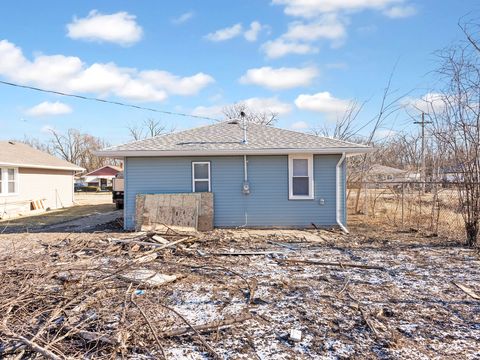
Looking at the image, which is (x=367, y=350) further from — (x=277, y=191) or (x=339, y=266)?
(x=277, y=191)

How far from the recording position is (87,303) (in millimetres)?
4711

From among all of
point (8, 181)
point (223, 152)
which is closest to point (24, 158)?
point (8, 181)

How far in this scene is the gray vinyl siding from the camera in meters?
11.1

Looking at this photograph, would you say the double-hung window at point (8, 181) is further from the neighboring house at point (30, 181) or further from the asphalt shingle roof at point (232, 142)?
the asphalt shingle roof at point (232, 142)

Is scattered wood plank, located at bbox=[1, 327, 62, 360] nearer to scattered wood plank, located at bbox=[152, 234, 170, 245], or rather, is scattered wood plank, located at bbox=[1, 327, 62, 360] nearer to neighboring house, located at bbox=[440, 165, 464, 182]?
scattered wood plank, located at bbox=[152, 234, 170, 245]

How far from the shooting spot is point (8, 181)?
16.8 m

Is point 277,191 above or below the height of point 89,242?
above

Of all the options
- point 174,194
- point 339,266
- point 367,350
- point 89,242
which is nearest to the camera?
point 367,350

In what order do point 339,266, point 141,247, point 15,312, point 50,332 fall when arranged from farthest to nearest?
point 141,247
point 339,266
point 15,312
point 50,332

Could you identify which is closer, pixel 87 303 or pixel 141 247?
pixel 87 303

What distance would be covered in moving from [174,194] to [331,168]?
15.9 ft

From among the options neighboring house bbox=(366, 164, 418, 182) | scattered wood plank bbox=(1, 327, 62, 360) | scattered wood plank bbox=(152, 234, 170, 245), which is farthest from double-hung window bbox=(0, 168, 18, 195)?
neighboring house bbox=(366, 164, 418, 182)

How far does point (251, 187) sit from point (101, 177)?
42.5 m

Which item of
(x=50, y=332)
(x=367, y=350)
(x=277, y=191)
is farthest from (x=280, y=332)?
(x=277, y=191)
